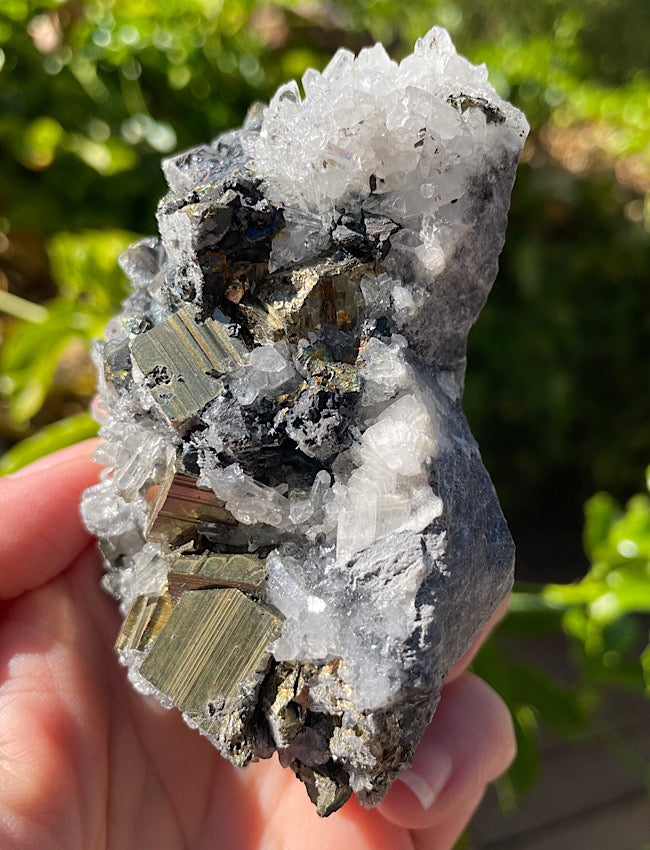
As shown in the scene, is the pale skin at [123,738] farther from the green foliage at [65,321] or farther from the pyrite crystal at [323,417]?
the green foliage at [65,321]

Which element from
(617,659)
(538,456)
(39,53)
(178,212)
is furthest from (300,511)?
(538,456)

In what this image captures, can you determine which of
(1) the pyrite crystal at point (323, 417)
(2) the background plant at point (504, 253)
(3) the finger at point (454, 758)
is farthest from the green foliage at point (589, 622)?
(1) the pyrite crystal at point (323, 417)

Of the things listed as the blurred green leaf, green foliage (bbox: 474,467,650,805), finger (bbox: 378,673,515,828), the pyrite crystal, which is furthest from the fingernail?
the blurred green leaf

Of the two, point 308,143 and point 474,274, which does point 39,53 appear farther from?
point 474,274

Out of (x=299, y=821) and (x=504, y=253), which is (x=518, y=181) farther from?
(x=299, y=821)

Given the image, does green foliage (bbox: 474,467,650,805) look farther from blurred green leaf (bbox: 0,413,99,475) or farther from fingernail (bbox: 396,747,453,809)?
blurred green leaf (bbox: 0,413,99,475)
